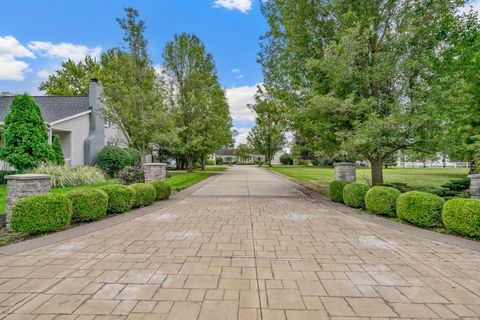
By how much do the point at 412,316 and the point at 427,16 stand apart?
9.73 m

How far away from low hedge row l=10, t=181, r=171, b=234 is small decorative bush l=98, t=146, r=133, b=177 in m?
10.1

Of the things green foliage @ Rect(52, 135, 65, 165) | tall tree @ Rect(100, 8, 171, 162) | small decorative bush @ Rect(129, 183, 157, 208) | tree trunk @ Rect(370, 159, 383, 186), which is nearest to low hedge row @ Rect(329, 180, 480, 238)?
tree trunk @ Rect(370, 159, 383, 186)

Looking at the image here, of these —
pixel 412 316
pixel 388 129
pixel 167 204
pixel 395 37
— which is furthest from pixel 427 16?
pixel 167 204

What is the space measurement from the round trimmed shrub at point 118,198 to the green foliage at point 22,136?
289 inches

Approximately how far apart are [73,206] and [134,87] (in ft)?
23.8

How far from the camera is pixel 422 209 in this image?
5.58 meters

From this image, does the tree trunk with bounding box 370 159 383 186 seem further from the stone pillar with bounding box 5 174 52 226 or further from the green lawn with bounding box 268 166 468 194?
the stone pillar with bounding box 5 174 52 226

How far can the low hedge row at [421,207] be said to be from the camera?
15.7ft

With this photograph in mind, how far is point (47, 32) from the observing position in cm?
1513

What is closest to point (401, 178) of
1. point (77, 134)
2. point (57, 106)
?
point (77, 134)

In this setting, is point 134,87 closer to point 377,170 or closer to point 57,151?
point 57,151

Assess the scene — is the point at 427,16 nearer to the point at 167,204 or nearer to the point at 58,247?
the point at 167,204

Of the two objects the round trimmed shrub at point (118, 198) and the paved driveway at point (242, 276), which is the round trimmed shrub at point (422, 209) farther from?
the round trimmed shrub at point (118, 198)

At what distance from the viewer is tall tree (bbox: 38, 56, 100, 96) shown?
104 ft
